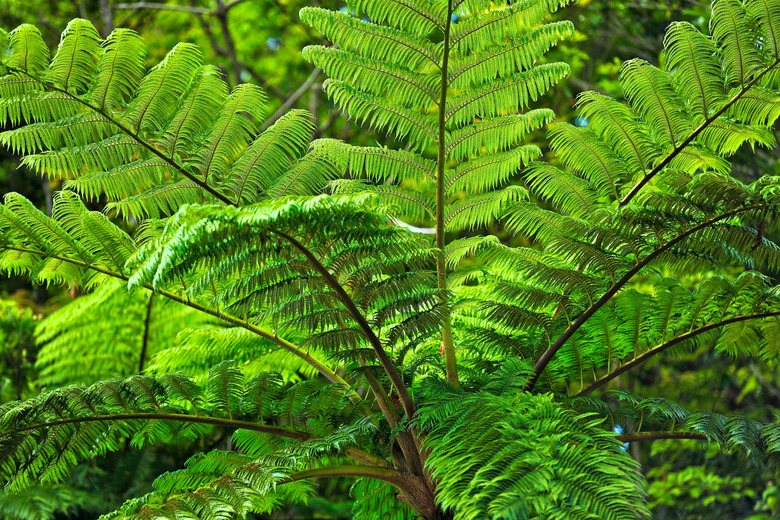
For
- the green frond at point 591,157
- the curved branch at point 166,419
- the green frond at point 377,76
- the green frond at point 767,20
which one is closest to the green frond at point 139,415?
the curved branch at point 166,419

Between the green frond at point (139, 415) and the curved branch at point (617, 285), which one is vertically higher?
the curved branch at point (617, 285)

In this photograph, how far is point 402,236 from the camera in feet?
5.24

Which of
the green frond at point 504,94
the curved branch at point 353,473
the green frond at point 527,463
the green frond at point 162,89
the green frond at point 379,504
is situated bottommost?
the green frond at point 379,504

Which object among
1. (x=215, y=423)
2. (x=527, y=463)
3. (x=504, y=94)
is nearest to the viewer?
(x=527, y=463)

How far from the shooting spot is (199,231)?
4.09 feet

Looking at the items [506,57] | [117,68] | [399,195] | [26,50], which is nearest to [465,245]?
[399,195]

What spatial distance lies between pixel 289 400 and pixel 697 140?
134 cm

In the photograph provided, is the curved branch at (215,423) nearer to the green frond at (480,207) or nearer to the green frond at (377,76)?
the green frond at (480,207)

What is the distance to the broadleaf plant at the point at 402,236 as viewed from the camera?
161 centimetres

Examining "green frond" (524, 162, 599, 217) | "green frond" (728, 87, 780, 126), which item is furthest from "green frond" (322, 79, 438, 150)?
"green frond" (728, 87, 780, 126)

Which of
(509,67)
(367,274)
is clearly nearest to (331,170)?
(367,274)

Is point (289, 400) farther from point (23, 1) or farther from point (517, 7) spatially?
point (23, 1)

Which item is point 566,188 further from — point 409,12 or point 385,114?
point 409,12

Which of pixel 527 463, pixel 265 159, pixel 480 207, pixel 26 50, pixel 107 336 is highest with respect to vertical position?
pixel 26 50
